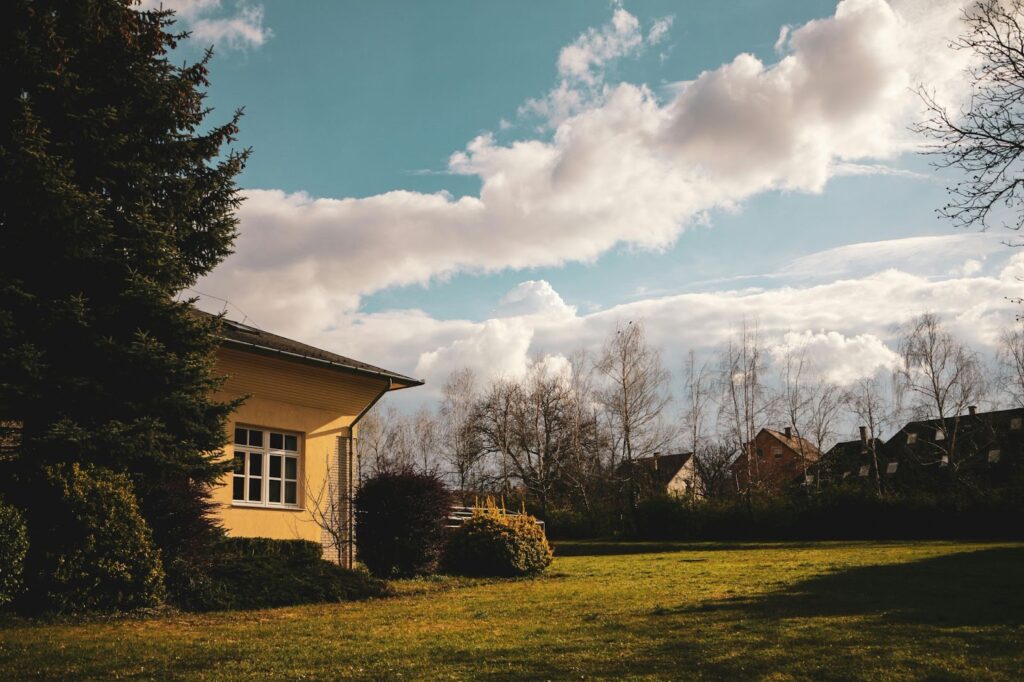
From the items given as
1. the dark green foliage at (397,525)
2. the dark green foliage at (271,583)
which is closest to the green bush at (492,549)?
the dark green foliage at (397,525)

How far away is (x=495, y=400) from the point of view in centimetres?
5481

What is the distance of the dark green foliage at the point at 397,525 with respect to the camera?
1645cm

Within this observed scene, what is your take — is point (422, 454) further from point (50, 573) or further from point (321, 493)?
point (50, 573)

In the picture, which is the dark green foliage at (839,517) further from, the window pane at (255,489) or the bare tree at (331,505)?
the window pane at (255,489)

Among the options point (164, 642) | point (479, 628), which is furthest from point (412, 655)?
point (164, 642)

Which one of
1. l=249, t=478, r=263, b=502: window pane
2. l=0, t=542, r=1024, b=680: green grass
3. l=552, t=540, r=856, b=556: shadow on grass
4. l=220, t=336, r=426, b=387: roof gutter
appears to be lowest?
l=552, t=540, r=856, b=556: shadow on grass

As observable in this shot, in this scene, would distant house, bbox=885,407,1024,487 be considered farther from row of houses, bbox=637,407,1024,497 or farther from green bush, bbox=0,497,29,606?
green bush, bbox=0,497,29,606

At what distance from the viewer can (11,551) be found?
9.94m

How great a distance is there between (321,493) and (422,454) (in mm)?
44248

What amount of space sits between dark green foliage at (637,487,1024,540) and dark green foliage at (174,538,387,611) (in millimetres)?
25163

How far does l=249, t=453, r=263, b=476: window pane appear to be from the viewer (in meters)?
18.3

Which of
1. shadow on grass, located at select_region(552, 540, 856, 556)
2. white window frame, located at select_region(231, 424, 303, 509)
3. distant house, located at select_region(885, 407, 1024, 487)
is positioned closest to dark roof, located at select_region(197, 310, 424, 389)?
white window frame, located at select_region(231, 424, 303, 509)

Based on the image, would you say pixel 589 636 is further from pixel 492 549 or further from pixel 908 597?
pixel 492 549

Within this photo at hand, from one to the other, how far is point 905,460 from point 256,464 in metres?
44.9
